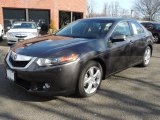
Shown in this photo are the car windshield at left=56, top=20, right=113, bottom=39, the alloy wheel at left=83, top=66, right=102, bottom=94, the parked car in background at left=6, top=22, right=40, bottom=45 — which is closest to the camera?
the alloy wheel at left=83, top=66, right=102, bottom=94

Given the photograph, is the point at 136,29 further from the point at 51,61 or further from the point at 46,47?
the point at 51,61

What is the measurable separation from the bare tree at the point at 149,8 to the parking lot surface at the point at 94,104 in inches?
2537

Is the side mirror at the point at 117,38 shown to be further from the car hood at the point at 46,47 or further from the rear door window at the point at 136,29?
the rear door window at the point at 136,29

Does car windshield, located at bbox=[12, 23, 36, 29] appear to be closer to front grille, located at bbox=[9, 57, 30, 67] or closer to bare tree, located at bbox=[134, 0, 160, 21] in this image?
front grille, located at bbox=[9, 57, 30, 67]

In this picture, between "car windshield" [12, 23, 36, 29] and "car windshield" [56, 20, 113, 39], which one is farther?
"car windshield" [12, 23, 36, 29]

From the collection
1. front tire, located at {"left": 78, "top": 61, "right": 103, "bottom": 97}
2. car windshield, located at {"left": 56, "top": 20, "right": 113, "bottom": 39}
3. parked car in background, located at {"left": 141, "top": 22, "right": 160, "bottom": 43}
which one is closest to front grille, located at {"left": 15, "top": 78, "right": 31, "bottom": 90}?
front tire, located at {"left": 78, "top": 61, "right": 103, "bottom": 97}

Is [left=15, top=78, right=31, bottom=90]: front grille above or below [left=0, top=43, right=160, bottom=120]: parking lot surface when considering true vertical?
above

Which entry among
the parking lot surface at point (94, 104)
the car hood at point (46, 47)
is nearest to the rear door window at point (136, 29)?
the parking lot surface at point (94, 104)

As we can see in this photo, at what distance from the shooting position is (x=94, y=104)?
186 inches

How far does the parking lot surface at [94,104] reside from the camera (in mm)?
4234

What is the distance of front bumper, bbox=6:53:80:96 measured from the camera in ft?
14.5

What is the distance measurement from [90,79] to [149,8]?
67.3m

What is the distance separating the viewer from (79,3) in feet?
99.5

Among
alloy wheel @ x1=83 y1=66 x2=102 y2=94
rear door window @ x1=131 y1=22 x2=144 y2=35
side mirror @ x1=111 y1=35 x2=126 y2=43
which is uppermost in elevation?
rear door window @ x1=131 y1=22 x2=144 y2=35
